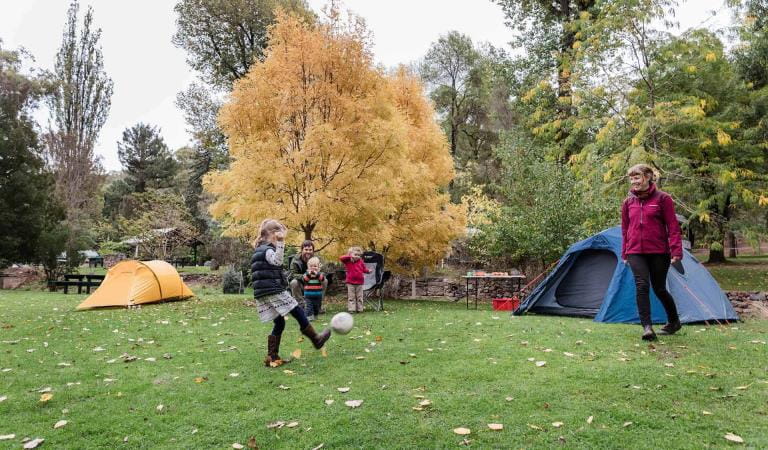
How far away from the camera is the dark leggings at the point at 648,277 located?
565 centimetres

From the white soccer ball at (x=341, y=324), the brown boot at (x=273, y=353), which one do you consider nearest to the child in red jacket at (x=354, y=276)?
the white soccer ball at (x=341, y=324)

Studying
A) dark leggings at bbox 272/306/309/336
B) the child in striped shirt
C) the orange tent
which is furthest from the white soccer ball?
the orange tent

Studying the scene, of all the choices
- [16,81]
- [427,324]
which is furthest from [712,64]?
[16,81]

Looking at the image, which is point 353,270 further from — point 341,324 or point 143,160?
point 143,160

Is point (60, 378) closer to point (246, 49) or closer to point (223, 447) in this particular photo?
point (223, 447)

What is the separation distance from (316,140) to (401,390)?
6.93m

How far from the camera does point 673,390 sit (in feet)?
12.7

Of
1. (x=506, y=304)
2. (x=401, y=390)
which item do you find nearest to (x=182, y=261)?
(x=506, y=304)

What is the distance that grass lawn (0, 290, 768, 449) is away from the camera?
326 cm

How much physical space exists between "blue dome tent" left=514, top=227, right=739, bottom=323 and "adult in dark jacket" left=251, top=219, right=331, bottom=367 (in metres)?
5.13

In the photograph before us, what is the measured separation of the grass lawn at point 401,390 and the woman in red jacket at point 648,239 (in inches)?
18.3

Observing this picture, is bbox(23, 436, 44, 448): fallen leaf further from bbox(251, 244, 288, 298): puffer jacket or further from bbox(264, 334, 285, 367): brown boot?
bbox(251, 244, 288, 298): puffer jacket

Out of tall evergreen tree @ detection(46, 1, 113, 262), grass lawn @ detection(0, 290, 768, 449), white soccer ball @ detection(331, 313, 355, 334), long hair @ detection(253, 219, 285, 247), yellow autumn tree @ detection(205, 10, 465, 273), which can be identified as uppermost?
tall evergreen tree @ detection(46, 1, 113, 262)

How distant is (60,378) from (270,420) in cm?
280
